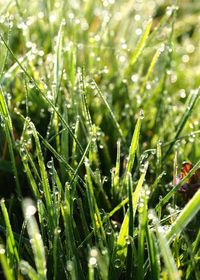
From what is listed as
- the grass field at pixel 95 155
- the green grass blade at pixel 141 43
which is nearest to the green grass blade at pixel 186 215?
the grass field at pixel 95 155

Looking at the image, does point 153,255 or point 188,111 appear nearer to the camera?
point 153,255

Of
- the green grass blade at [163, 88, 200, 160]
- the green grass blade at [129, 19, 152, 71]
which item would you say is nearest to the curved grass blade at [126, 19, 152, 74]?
the green grass blade at [129, 19, 152, 71]

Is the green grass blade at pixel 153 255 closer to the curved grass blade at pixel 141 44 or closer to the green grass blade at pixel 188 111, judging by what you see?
the green grass blade at pixel 188 111

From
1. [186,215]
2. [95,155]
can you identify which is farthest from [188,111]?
[186,215]

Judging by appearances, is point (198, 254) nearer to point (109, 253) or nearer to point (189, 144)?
point (109, 253)

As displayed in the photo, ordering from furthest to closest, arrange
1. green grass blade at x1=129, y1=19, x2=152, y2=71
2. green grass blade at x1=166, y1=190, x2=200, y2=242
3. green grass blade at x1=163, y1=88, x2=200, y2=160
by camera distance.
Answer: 1. green grass blade at x1=129, y1=19, x2=152, y2=71
2. green grass blade at x1=163, y1=88, x2=200, y2=160
3. green grass blade at x1=166, y1=190, x2=200, y2=242

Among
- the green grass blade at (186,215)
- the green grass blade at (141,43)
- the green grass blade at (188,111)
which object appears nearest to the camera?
the green grass blade at (186,215)

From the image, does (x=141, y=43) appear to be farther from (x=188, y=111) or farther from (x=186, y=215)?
(x=186, y=215)

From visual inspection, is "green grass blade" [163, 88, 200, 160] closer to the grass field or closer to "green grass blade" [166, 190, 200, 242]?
the grass field
